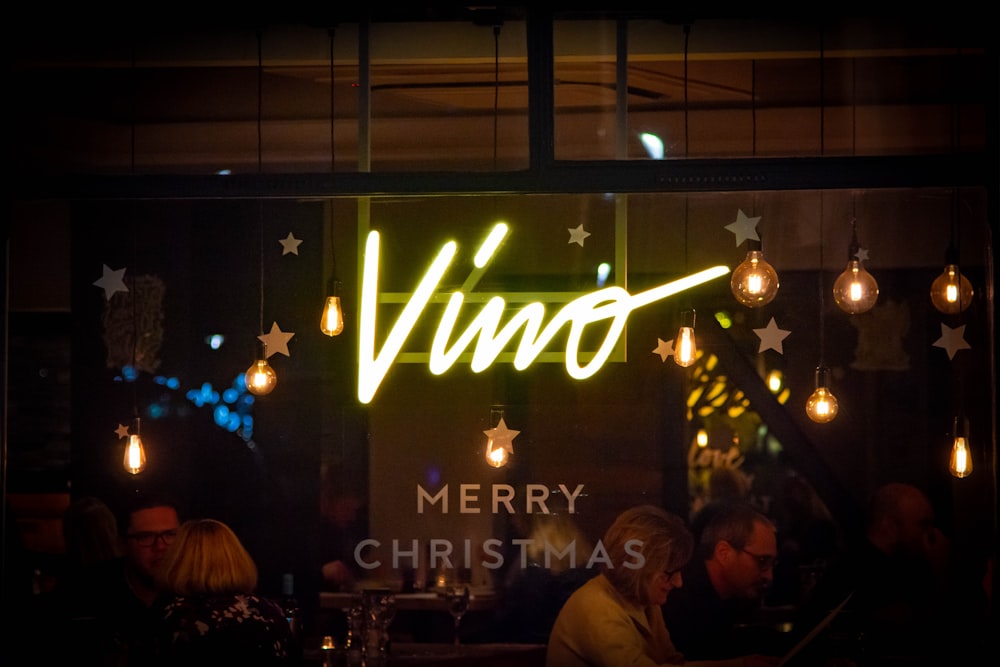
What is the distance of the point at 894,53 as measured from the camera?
6.04 metres

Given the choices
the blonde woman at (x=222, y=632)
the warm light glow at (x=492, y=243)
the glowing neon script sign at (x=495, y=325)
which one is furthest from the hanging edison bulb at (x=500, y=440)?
the blonde woman at (x=222, y=632)

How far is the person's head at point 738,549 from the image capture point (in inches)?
246

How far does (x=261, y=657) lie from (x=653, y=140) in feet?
10.4

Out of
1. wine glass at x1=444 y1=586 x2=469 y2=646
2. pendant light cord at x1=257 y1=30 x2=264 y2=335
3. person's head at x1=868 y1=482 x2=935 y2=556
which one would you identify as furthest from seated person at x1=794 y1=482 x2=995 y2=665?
pendant light cord at x1=257 y1=30 x2=264 y2=335

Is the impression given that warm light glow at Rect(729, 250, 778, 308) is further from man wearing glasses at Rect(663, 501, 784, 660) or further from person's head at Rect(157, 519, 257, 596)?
person's head at Rect(157, 519, 257, 596)

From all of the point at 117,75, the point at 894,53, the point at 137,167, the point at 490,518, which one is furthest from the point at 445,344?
the point at 894,53

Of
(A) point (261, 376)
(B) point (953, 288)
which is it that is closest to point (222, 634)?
(A) point (261, 376)

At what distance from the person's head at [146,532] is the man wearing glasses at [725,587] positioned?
2.71 metres

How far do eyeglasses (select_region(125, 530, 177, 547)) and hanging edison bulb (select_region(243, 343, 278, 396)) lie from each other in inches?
37.0

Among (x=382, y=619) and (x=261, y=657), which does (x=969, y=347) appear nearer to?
(x=382, y=619)

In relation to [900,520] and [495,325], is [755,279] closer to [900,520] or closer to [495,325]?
[495,325]

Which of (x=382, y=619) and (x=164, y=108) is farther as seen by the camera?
(x=164, y=108)

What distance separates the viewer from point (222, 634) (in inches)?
200

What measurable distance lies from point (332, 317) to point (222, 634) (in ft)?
5.88
